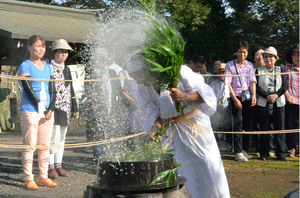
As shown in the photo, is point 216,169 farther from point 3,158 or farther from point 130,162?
point 3,158

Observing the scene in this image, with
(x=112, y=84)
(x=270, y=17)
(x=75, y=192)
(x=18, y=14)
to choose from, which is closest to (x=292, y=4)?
(x=270, y=17)

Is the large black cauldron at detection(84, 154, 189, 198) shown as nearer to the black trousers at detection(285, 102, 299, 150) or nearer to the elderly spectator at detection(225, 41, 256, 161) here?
the elderly spectator at detection(225, 41, 256, 161)

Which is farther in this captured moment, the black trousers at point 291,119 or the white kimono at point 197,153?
the black trousers at point 291,119

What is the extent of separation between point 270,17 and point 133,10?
17.7 meters

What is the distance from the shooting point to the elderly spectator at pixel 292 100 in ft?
26.2

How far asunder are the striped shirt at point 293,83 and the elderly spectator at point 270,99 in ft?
0.65

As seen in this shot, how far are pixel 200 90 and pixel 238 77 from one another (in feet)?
14.2

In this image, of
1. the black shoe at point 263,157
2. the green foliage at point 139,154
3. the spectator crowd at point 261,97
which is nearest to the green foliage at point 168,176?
the green foliage at point 139,154

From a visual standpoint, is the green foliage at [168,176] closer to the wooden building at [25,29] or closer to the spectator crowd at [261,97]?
the spectator crowd at [261,97]

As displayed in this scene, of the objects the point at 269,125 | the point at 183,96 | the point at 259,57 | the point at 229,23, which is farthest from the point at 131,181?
the point at 229,23

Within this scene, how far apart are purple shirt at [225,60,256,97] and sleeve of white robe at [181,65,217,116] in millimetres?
4126

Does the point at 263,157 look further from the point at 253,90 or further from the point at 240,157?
the point at 253,90

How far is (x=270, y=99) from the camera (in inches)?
309

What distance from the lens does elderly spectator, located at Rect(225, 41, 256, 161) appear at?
774 cm
